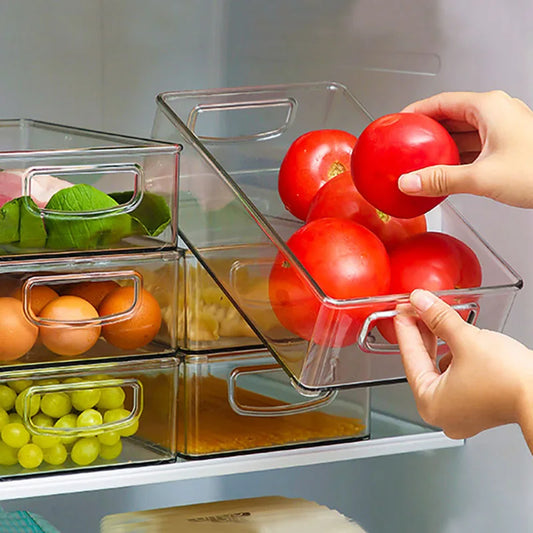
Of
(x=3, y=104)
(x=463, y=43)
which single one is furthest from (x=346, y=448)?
(x=3, y=104)

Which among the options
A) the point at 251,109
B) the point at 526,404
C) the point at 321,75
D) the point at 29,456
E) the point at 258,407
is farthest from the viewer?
the point at 321,75

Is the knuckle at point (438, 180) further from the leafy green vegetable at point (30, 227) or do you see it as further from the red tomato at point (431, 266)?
the leafy green vegetable at point (30, 227)

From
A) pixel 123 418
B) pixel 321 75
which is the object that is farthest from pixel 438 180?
pixel 321 75

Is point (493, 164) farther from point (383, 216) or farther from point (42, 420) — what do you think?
point (42, 420)

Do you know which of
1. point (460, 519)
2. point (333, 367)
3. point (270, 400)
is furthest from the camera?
point (460, 519)

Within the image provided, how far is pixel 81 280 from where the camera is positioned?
2.83 ft

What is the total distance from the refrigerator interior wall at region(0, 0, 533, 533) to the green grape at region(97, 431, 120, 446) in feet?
1.50

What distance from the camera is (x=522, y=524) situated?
3.33 ft

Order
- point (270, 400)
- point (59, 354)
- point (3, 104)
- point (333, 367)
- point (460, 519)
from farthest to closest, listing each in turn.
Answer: point (3, 104) → point (460, 519) → point (270, 400) → point (59, 354) → point (333, 367)

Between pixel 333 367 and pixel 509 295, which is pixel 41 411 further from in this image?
pixel 509 295

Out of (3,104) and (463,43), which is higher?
(463,43)

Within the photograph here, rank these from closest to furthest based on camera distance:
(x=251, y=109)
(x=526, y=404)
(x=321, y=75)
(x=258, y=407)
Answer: (x=526, y=404) < (x=258, y=407) < (x=251, y=109) < (x=321, y=75)

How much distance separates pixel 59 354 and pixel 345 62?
0.60 m

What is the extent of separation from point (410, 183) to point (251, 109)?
17.3 inches
